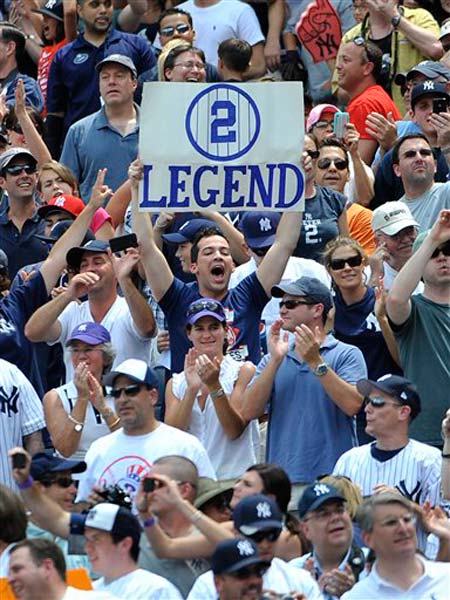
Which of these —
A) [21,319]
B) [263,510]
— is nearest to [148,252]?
[21,319]

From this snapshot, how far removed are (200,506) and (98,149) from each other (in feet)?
17.9

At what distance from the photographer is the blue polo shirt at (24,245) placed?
550 inches

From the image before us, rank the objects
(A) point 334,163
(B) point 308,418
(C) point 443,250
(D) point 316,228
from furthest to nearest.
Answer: (A) point 334,163
(D) point 316,228
(C) point 443,250
(B) point 308,418

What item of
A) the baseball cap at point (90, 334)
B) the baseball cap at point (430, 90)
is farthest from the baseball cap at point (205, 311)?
the baseball cap at point (430, 90)

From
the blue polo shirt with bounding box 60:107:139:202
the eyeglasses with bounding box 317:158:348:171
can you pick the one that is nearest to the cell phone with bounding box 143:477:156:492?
the eyeglasses with bounding box 317:158:348:171

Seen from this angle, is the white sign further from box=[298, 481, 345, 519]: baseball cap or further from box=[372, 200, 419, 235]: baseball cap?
box=[298, 481, 345, 519]: baseball cap

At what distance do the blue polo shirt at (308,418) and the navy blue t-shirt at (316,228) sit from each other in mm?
2041

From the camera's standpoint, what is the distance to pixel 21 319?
40.8ft

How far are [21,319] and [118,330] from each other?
60cm

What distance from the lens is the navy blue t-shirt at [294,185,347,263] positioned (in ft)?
44.9

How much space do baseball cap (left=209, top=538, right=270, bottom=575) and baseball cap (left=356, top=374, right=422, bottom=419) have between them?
2193 mm

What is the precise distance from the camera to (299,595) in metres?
9.04

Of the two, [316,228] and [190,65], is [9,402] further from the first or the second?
[190,65]

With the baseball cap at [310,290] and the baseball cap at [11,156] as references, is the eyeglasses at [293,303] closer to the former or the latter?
the baseball cap at [310,290]
